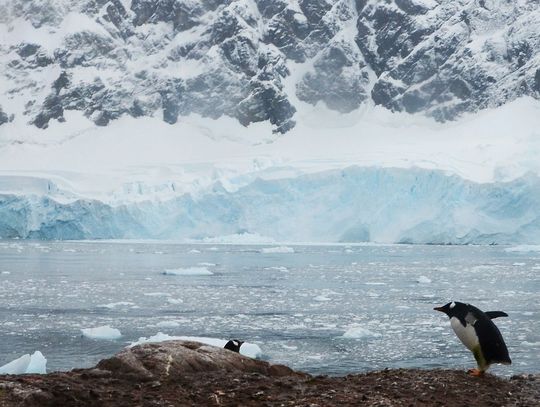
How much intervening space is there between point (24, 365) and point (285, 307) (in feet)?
51.5

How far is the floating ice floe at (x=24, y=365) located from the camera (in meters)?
14.6

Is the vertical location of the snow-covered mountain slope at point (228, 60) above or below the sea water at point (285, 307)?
above

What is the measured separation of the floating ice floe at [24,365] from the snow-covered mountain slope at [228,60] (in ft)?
489

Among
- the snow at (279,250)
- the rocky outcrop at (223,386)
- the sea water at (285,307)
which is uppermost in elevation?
the rocky outcrop at (223,386)

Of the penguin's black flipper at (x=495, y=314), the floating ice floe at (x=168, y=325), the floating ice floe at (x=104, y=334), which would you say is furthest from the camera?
the floating ice floe at (x=168, y=325)

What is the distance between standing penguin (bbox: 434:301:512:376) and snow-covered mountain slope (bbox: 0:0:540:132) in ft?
497

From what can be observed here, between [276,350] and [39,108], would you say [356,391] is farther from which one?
[39,108]

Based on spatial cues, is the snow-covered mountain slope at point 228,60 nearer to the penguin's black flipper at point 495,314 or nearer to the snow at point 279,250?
the snow at point 279,250

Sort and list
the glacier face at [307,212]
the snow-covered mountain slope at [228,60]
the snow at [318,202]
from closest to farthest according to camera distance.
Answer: the snow at [318,202]
the glacier face at [307,212]
the snow-covered mountain slope at [228,60]

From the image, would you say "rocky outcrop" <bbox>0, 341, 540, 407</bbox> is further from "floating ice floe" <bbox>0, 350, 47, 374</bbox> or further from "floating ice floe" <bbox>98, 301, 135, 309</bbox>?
"floating ice floe" <bbox>98, 301, 135, 309</bbox>

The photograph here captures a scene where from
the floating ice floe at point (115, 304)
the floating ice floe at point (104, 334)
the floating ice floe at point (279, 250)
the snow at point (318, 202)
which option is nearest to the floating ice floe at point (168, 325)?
the floating ice floe at point (104, 334)

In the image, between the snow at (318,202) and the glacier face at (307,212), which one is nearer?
the snow at (318,202)

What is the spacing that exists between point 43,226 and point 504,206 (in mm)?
44360

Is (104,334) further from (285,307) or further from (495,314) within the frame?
(495,314)
